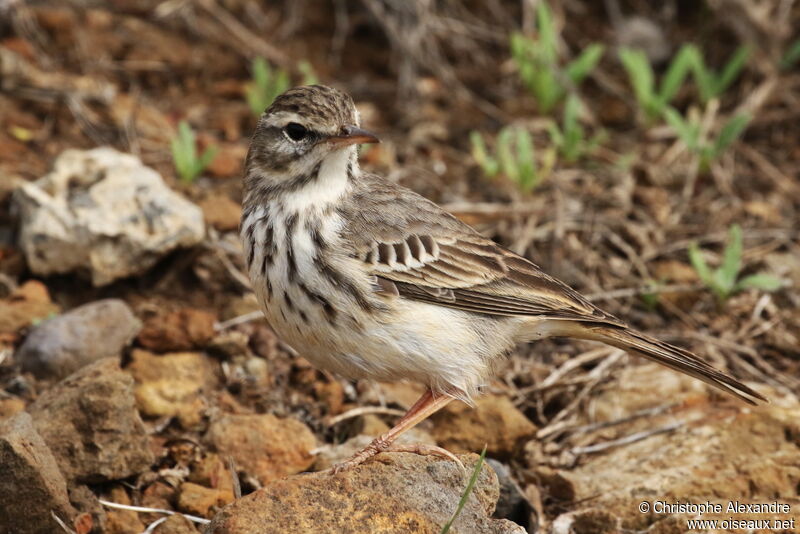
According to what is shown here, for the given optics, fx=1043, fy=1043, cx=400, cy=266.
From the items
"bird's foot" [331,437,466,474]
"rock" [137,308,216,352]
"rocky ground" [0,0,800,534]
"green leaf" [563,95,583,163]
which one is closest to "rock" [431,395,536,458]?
"rocky ground" [0,0,800,534]

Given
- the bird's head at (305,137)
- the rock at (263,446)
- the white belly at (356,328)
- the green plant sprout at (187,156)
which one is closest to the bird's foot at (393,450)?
the white belly at (356,328)

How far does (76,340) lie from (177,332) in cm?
62

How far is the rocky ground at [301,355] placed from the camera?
193 inches

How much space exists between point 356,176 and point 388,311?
833mm

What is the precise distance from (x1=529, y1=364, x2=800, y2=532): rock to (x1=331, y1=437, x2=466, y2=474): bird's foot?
2.90 ft

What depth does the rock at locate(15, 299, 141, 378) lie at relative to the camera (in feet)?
19.1

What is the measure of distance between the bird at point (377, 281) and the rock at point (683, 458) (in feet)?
→ 1.31

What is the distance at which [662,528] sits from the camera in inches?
195

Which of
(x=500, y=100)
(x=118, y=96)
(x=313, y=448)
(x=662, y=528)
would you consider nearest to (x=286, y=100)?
(x=313, y=448)

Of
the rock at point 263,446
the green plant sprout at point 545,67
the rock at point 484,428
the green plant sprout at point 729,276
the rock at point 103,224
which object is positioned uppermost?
the green plant sprout at point 545,67

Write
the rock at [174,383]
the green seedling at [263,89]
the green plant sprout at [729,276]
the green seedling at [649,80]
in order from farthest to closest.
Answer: the green seedling at [649,80]
the green seedling at [263,89]
the green plant sprout at [729,276]
the rock at [174,383]

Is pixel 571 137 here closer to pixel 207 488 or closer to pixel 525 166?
pixel 525 166

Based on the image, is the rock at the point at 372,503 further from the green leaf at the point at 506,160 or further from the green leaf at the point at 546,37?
the green leaf at the point at 546,37

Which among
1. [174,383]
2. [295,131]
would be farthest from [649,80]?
[174,383]
